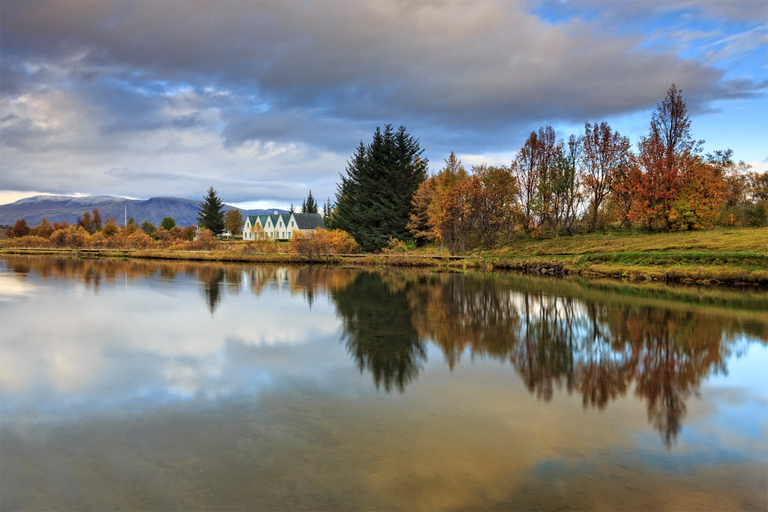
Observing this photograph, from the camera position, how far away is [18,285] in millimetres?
20375

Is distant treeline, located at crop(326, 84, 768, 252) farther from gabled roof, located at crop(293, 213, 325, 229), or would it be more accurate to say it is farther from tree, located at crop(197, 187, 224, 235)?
tree, located at crop(197, 187, 224, 235)

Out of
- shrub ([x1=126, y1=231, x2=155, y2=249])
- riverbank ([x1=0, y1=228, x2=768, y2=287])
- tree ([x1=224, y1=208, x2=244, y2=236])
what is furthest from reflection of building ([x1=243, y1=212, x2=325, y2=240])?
riverbank ([x1=0, y1=228, x2=768, y2=287])

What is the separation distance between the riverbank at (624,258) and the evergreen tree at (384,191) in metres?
4.49

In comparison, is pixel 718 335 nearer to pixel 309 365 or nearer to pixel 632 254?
pixel 309 365

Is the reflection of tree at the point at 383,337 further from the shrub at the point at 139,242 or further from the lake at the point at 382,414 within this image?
the shrub at the point at 139,242

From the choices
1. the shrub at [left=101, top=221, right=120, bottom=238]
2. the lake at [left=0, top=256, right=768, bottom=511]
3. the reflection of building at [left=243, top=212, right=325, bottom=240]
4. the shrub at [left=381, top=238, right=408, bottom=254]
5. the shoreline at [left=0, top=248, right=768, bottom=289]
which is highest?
the reflection of building at [left=243, top=212, right=325, bottom=240]

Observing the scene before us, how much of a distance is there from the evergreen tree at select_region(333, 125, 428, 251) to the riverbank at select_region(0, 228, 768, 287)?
4.49 metres

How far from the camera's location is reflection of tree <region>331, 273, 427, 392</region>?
7342mm

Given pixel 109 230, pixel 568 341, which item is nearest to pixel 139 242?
pixel 109 230

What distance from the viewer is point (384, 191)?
155ft

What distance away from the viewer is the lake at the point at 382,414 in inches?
149

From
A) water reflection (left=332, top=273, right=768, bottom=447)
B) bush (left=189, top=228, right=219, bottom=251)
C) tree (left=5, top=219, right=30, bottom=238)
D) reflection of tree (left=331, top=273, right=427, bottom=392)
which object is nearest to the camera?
water reflection (left=332, top=273, right=768, bottom=447)

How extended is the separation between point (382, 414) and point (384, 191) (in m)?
42.7

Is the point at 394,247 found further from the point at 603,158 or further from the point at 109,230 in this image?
the point at 109,230
